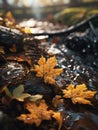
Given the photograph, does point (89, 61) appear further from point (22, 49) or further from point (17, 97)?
point (17, 97)

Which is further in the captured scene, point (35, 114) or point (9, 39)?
point (9, 39)

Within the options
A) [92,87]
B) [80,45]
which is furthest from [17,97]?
[80,45]

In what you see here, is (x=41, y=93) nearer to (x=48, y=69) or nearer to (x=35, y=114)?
(x=48, y=69)

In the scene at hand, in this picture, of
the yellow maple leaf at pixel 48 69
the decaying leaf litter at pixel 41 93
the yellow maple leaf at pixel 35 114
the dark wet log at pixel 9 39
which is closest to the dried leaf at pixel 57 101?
the decaying leaf litter at pixel 41 93

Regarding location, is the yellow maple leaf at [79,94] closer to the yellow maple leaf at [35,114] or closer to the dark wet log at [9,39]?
the yellow maple leaf at [35,114]

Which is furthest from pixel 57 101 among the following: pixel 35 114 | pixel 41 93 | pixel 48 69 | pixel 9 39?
pixel 9 39
